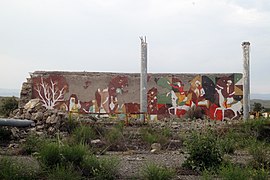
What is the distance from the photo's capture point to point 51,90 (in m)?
30.2

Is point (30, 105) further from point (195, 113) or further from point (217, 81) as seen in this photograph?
point (217, 81)

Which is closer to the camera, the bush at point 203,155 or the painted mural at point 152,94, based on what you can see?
the bush at point 203,155

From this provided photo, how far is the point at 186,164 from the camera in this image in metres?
9.79

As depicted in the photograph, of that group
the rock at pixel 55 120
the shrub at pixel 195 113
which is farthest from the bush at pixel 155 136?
the shrub at pixel 195 113

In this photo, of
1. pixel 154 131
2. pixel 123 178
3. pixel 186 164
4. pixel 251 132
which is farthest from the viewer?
pixel 154 131

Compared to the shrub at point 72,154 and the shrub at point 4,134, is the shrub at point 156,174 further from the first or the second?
the shrub at point 4,134

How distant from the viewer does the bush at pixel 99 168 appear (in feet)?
27.9

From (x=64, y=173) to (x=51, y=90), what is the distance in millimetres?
22626

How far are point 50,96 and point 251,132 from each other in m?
17.6

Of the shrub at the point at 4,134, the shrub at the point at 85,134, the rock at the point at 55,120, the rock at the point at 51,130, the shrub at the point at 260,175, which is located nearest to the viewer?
the shrub at the point at 260,175

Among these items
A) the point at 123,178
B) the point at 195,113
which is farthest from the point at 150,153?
the point at 195,113

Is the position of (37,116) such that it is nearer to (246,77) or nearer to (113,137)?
(113,137)

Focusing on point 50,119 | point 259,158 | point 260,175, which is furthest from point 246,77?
point 260,175

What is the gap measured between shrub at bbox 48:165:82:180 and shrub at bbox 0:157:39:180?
382mm
